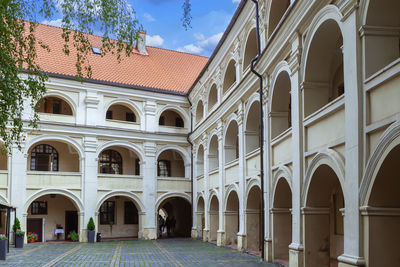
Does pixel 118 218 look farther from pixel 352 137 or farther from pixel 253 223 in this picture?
pixel 352 137

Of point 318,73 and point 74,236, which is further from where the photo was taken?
point 74,236

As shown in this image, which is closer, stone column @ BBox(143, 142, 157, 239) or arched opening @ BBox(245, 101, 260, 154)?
arched opening @ BBox(245, 101, 260, 154)

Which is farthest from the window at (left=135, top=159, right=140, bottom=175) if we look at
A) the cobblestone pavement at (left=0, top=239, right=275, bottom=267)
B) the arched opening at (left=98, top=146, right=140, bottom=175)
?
the cobblestone pavement at (left=0, top=239, right=275, bottom=267)

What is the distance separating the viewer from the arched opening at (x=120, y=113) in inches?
1222

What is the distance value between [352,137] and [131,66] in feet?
79.2

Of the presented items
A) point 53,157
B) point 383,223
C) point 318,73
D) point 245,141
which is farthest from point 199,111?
point 383,223

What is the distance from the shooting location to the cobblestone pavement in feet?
55.0

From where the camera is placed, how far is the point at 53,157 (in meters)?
29.4

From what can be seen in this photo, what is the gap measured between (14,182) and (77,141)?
162 inches

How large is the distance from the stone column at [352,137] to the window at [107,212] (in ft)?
76.3

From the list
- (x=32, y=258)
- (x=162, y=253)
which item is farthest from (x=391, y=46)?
(x=32, y=258)

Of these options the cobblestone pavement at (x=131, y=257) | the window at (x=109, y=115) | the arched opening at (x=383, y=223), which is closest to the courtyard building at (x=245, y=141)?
the arched opening at (x=383, y=223)

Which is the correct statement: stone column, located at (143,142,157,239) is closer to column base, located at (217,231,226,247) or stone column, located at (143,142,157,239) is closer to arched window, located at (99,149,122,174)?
arched window, located at (99,149,122,174)

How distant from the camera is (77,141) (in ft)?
91.2
